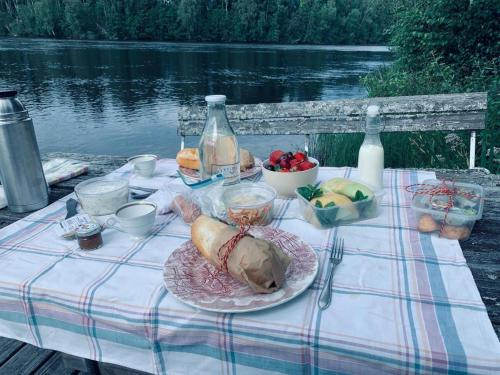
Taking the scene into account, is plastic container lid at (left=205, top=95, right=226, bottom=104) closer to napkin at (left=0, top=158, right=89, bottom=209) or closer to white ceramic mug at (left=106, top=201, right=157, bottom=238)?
white ceramic mug at (left=106, top=201, right=157, bottom=238)

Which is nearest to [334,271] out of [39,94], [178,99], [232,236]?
[232,236]

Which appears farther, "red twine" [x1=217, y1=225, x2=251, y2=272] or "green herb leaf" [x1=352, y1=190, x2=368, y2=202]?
"green herb leaf" [x1=352, y1=190, x2=368, y2=202]

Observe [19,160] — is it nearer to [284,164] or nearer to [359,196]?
[284,164]

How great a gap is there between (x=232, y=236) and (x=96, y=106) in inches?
493

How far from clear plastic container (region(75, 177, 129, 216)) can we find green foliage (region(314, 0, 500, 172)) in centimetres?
292

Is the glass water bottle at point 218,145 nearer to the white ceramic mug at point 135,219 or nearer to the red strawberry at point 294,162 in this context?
the red strawberry at point 294,162

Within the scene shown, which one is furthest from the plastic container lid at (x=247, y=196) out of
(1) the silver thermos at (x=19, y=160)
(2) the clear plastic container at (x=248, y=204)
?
(1) the silver thermos at (x=19, y=160)

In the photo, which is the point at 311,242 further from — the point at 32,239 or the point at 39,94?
the point at 39,94

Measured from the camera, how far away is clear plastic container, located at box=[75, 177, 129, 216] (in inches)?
52.4

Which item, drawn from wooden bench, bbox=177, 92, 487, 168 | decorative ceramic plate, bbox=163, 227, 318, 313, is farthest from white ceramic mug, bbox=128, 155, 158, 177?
wooden bench, bbox=177, 92, 487, 168

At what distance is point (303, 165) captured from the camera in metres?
1.47

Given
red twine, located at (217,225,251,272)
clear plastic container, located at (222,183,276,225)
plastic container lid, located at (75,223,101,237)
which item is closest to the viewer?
red twine, located at (217,225,251,272)

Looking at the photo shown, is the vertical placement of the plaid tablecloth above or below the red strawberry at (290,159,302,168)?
below

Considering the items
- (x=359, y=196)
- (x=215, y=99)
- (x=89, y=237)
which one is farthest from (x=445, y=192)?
(x=89, y=237)
